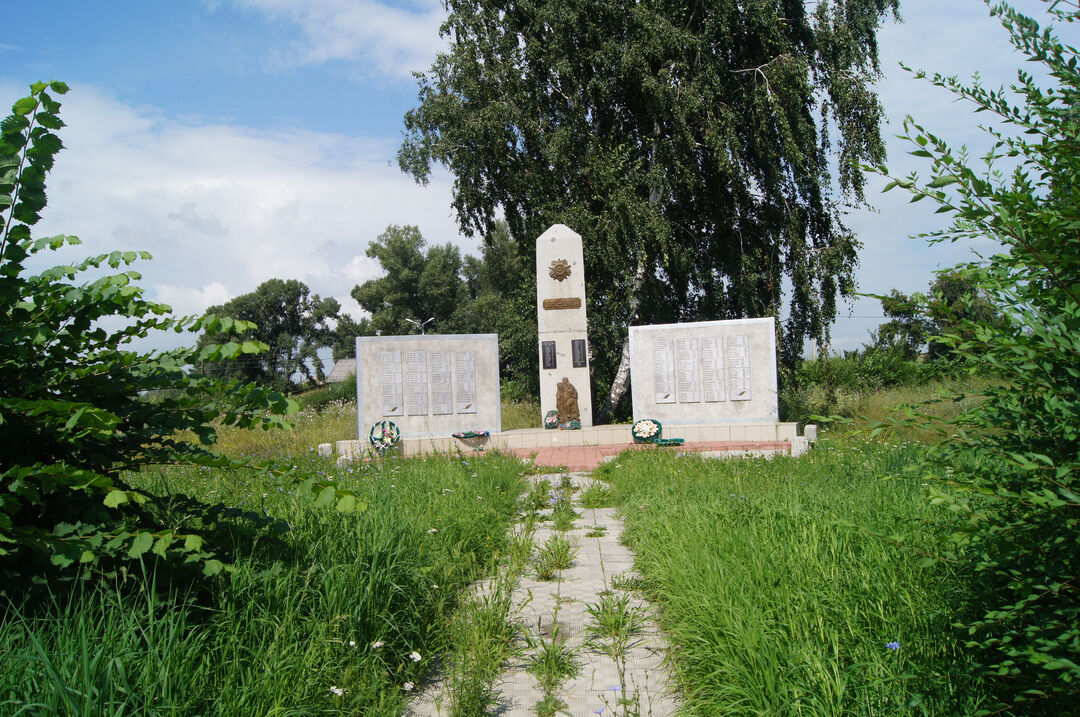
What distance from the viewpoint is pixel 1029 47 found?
216 cm

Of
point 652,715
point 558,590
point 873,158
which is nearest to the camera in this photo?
point 652,715

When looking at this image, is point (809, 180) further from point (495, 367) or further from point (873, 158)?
point (495, 367)

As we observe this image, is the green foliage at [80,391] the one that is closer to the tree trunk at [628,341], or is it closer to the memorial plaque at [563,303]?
the memorial plaque at [563,303]

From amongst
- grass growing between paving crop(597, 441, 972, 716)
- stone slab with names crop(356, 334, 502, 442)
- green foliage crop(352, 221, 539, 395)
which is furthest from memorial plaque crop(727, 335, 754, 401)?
green foliage crop(352, 221, 539, 395)

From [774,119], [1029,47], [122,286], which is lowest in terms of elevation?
[122,286]

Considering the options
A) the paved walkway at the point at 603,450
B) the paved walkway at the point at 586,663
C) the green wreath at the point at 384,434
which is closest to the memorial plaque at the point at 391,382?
the green wreath at the point at 384,434

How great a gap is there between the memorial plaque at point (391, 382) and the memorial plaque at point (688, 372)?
200 inches

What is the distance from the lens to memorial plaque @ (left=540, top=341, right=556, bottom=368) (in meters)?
13.7

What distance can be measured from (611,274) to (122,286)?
15761 mm

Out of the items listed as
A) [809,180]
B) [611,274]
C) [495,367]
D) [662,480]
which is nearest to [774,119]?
[809,180]

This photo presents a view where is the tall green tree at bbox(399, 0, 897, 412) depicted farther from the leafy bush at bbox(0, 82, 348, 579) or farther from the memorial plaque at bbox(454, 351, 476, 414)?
the leafy bush at bbox(0, 82, 348, 579)

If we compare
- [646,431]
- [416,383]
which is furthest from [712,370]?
[416,383]

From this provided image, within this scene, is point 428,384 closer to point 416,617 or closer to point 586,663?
point 416,617

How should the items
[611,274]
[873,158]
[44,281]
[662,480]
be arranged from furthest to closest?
1. [611,274]
2. [873,158]
3. [662,480]
4. [44,281]
